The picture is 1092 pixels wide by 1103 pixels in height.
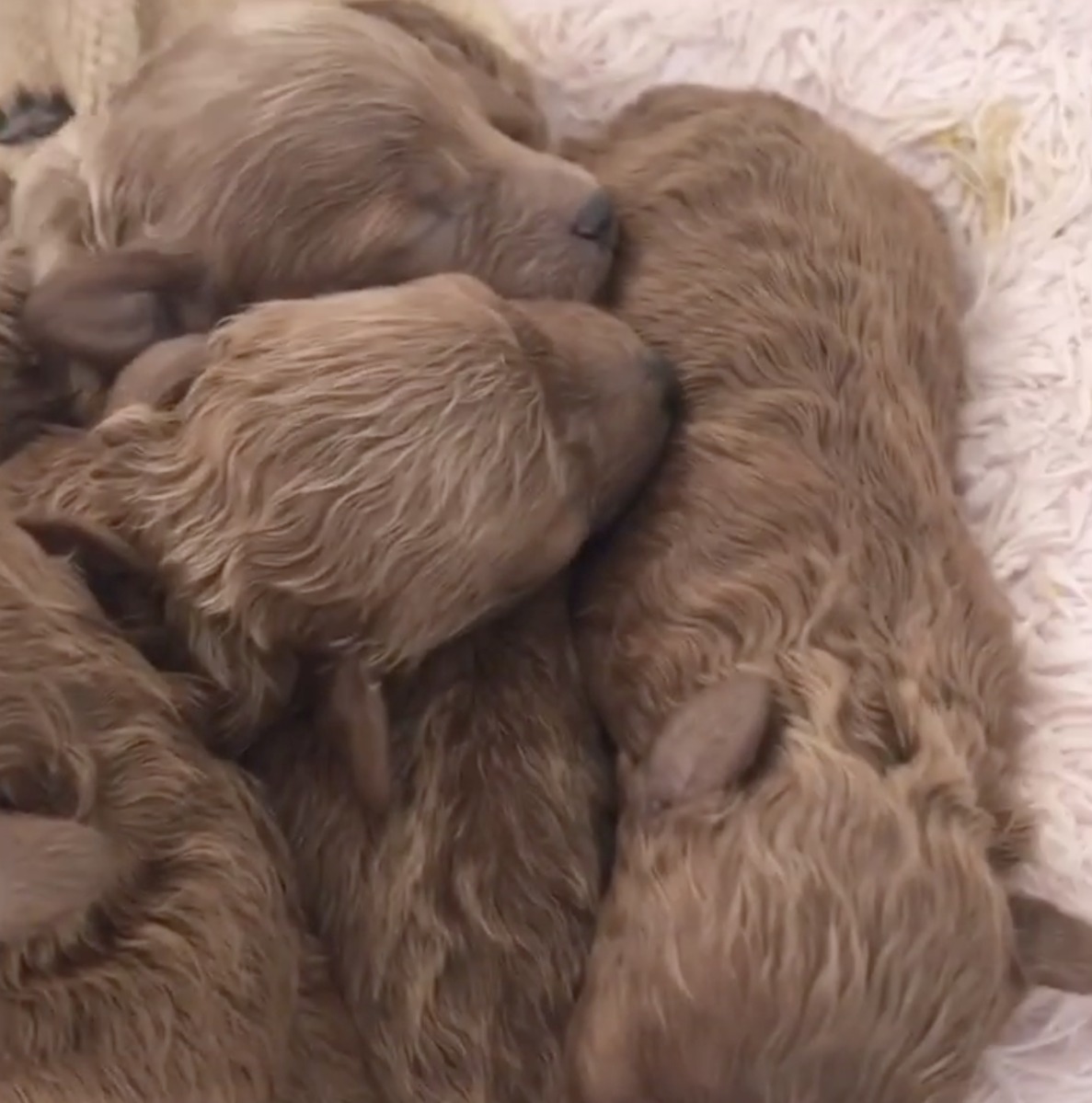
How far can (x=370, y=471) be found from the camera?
1798mm

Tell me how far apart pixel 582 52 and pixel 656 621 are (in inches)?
35.3

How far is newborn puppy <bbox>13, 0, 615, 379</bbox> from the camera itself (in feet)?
6.46

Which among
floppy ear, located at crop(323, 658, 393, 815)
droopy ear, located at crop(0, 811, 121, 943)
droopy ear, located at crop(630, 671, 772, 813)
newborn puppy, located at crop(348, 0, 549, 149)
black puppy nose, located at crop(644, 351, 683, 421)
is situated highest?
newborn puppy, located at crop(348, 0, 549, 149)

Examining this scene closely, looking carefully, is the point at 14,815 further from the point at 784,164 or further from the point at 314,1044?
the point at 784,164

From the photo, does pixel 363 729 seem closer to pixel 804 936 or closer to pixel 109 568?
pixel 109 568

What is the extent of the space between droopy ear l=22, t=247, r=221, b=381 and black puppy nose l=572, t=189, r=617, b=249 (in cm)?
41

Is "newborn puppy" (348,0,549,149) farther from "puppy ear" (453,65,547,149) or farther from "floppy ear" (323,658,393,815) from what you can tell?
"floppy ear" (323,658,393,815)

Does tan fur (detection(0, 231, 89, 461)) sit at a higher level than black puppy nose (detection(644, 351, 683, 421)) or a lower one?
lower

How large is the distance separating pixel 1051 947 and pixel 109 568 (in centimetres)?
96

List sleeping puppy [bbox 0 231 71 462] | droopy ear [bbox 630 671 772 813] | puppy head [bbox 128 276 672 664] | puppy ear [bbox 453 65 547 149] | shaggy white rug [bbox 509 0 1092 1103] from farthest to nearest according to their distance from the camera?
puppy ear [bbox 453 65 547 149] < sleeping puppy [bbox 0 231 71 462] < shaggy white rug [bbox 509 0 1092 1103] < puppy head [bbox 128 276 672 664] < droopy ear [bbox 630 671 772 813]

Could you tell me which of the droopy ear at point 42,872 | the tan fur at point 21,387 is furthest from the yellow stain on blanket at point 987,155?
the droopy ear at point 42,872

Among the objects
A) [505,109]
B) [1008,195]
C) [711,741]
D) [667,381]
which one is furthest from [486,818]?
[1008,195]

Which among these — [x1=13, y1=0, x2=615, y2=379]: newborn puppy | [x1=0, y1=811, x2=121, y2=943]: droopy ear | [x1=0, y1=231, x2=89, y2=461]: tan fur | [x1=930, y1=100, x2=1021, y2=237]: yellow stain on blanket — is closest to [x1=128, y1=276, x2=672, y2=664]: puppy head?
[x1=13, y1=0, x2=615, y2=379]: newborn puppy

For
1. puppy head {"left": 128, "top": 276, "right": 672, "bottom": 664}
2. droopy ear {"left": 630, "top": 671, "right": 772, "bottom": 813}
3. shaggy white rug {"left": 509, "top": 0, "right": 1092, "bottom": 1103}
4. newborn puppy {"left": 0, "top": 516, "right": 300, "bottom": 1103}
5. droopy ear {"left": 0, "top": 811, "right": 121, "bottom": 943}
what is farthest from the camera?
shaggy white rug {"left": 509, "top": 0, "right": 1092, "bottom": 1103}
